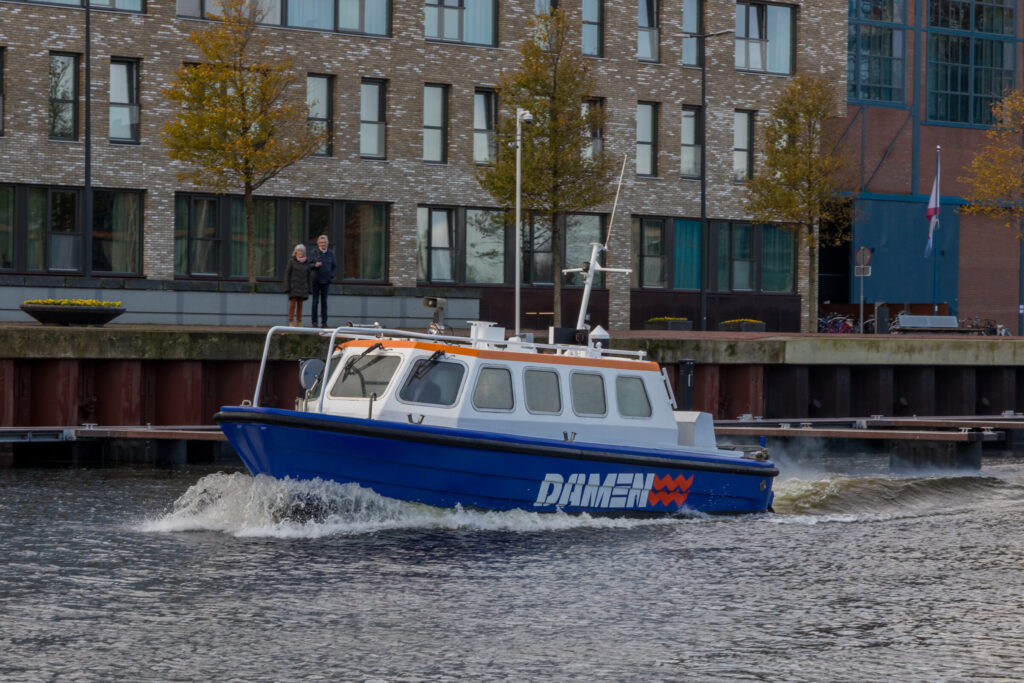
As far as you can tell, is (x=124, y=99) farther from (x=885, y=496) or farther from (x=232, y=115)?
(x=885, y=496)

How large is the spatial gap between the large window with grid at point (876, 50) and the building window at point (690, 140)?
14.2 metres

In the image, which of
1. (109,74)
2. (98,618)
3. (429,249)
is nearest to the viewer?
(98,618)

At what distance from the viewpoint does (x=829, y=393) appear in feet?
117

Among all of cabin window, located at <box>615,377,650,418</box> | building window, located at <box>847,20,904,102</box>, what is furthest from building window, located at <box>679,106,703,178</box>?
Result: cabin window, located at <box>615,377,650,418</box>

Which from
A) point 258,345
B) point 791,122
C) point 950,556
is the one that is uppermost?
point 791,122

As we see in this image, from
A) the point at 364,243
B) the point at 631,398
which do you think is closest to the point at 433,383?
the point at 631,398

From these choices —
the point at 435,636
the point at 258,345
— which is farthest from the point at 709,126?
the point at 435,636

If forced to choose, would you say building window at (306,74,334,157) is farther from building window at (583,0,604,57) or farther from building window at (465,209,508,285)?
building window at (583,0,604,57)

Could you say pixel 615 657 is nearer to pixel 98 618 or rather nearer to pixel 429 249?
pixel 98 618

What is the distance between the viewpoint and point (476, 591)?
50.8 feet

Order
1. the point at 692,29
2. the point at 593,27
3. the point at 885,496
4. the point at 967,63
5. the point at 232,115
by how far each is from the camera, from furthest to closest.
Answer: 1. the point at 967,63
2. the point at 692,29
3. the point at 593,27
4. the point at 232,115
5. the point at 885,496

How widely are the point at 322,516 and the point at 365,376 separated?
1895 mm

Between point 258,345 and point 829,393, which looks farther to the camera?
point 829,393

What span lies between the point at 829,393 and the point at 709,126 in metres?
21.9
